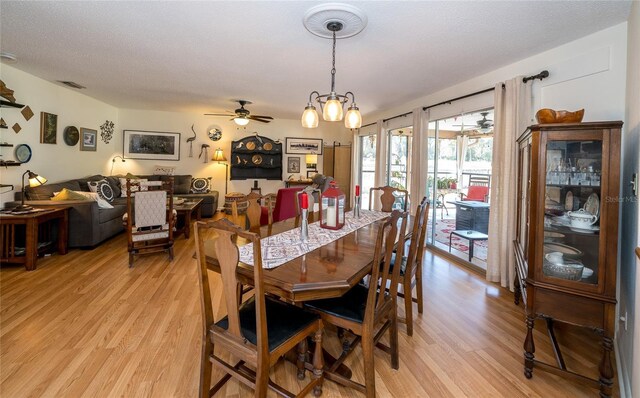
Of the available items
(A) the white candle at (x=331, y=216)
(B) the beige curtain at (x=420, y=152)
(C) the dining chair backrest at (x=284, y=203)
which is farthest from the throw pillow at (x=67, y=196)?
(B) the beige curtain at (x=420, y=152)

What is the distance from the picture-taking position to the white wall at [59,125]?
3.96 meters

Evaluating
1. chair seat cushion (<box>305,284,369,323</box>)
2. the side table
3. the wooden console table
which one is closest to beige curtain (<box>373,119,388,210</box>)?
Result: the side table

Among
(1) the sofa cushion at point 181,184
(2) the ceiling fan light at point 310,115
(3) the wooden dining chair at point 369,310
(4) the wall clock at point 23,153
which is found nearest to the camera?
(3) the wooden dining chair at point 369,310

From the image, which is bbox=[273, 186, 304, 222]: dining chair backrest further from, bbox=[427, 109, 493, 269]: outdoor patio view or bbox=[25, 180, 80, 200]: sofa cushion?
bbox=[25, 180, 80, 200]: sofa cushion

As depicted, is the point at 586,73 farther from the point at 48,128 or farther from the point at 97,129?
the point at 97,129

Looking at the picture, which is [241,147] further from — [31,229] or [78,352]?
[78,352]

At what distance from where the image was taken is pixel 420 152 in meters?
4.62

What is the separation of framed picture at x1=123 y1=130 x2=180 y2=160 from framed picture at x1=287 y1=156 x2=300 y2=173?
105 inches

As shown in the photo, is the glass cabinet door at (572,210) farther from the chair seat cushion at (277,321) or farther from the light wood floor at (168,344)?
the chair seat cushion at (277,321)

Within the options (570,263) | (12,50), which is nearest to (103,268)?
(12,50)

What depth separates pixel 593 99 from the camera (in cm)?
251

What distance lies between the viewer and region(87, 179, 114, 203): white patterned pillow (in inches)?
204

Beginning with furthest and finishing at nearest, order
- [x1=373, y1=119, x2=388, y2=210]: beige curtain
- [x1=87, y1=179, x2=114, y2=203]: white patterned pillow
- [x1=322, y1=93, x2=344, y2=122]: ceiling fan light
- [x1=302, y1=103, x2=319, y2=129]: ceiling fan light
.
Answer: [x1=373, y1=119, x2=388, y2=210]: beige curtain
[x1=87, y1=179, x2=114, y2=203]: white patterned pillow
[x1=302, y1=103, x2=319, y2=129]: ceiling fan light
[x1=322, y1=93, x2=344, y2=122]: ceiling fan light

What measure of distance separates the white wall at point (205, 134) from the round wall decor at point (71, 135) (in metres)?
1.59
